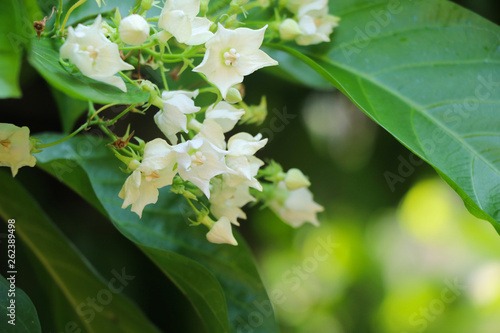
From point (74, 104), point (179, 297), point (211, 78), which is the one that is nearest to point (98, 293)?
point (179, 297)

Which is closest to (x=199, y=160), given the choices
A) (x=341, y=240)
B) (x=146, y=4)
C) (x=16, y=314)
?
(x=146, y=4)

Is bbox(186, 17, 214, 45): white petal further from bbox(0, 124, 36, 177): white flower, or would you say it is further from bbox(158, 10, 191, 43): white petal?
bbox(0, 124, 36, 177): white flower

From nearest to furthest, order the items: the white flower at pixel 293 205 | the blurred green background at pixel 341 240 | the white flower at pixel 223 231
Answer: the white flower at pixel 223 231
the white flower at pixel 293 205
the blurred green background at pixel 341 240

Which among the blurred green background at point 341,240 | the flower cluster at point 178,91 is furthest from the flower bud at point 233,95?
the blurred green background at point 341,240

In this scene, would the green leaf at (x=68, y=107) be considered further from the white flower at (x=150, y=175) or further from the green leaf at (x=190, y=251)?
the white flower at (x=150, y=175)

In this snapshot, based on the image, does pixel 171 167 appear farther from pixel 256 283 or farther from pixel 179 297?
pixel 179 297

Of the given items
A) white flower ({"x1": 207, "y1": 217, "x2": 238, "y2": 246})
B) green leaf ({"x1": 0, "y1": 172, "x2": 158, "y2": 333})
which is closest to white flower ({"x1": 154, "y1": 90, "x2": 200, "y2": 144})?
white flower ({"x1": 207, "y1": 217, "x2": 238, "y2": 246})
